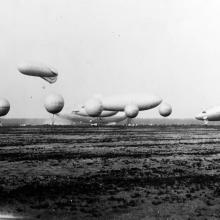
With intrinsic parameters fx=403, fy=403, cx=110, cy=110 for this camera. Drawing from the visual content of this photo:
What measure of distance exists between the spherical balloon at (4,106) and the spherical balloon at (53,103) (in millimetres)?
5544

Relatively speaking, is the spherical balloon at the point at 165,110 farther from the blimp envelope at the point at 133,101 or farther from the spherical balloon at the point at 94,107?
the spherical balloon at the point at 94,107

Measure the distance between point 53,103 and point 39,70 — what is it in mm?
8222

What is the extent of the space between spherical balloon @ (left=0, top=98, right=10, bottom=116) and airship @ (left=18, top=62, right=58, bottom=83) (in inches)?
297

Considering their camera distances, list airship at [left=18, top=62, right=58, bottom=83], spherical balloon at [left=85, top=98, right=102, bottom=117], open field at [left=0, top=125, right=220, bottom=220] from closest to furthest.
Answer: open field at [left=0, top=125, right=220, bottom=220] < airship at [left=18, top=62, right=58, bottom=83] < spherical balloon at [left=85, top=98, right=102, bottom=117]

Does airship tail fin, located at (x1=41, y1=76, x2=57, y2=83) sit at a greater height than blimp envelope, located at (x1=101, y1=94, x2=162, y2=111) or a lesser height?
greater

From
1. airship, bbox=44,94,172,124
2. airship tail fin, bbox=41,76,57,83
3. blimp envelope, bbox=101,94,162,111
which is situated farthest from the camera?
blimp envelope, bbox=101,94,162,111

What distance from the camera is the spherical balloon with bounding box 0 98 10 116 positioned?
58.6 m

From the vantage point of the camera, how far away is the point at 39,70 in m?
52.9

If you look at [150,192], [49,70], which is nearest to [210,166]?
[150,192]

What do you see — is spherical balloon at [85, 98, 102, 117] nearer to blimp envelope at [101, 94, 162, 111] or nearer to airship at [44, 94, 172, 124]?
airship at [44, 94, 172, 124]

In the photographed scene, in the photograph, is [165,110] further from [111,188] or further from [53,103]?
[111,188]

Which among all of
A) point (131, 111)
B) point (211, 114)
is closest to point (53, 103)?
point (131, 111)

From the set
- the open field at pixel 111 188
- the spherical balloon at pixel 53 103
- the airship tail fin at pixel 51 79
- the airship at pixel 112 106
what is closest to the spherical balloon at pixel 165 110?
the airship at pixel 112 106

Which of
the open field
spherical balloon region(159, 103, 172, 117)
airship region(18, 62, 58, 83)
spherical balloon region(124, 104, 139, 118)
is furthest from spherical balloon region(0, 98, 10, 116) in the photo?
the open field
